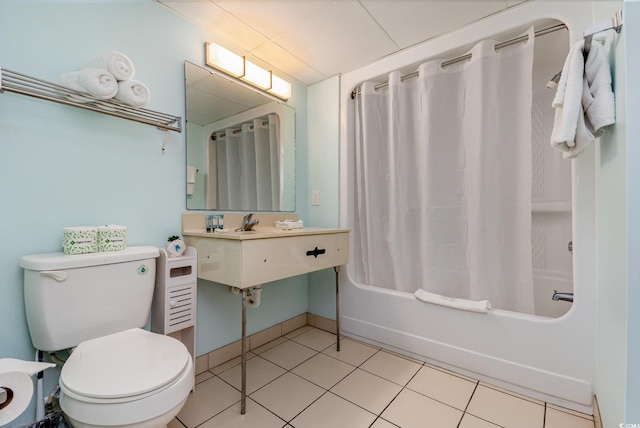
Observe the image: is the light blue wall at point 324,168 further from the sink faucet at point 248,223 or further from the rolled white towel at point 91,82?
the rolled white towel at point 91,82

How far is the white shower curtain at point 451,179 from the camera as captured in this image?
1.48 metres

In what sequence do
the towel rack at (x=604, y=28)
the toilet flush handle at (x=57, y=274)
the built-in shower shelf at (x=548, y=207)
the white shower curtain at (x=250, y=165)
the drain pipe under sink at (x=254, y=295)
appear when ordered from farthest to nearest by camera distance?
the built-in shower shelf at (x=548, y=207), the white shower curtain at (x=250, y=165), the drain pipe under sink at (x=254, y=295), the toilet flush handle at (x=57, y=274), the towel rack at (x=604, y=28)

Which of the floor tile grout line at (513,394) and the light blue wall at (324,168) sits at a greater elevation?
the light blue wall at (324,168)

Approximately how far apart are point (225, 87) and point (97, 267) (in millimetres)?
1263

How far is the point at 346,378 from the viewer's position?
5.15 ft

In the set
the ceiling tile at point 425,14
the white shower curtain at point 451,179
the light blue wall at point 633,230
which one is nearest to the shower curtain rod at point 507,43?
the white shower curtain at point 451,179

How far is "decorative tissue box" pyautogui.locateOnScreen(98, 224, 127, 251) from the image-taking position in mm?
1151

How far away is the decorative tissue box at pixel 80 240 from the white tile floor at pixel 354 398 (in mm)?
853

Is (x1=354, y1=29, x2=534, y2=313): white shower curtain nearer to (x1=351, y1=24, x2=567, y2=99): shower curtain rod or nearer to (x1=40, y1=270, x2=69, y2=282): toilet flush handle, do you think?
(x1=351, y1=24, x2=567, y2=99): shower curtain rod

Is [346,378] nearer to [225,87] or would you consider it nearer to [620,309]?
[620,309]

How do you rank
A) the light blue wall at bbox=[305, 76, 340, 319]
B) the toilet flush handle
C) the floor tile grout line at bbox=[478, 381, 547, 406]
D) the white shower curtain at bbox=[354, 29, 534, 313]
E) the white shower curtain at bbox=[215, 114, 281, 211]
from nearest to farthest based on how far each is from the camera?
the toilet flush handle, the floor tile grout line at bbox=[478, 381, 547, 406], the white shower curtain at bbox=[354, 29, 534, 313], the white shower curtain at bbox=[215, 114, 281, 211], the light blue wall at bbox=[305, 76, 340, 319]

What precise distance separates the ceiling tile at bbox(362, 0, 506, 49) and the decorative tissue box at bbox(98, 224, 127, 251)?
1.63 metres

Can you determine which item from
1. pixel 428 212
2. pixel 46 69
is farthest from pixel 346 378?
pixel 46 69

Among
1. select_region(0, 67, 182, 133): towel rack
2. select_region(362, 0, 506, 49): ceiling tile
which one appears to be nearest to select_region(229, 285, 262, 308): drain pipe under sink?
select_region(0, 67, 182, 133): towel rack
